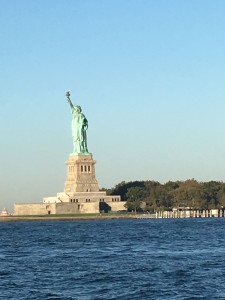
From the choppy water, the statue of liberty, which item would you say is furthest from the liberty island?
the choppy water

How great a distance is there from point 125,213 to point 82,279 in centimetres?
12536

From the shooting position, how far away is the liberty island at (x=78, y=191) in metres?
166

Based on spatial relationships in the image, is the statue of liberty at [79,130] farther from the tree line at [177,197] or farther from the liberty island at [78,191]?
the tree line at [177,197]

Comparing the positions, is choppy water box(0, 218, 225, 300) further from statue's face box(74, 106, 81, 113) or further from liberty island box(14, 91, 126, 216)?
statue's face box(74, 106, 81, 113)

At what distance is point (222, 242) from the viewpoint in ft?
236

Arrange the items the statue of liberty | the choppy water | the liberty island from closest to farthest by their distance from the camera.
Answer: the choppy water, the liberty island, the statue of liberty

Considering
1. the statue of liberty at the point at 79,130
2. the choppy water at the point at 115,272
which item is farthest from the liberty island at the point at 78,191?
the choppy water at the point at 115,272

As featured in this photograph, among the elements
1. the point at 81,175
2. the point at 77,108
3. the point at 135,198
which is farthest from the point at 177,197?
the point at 77,108

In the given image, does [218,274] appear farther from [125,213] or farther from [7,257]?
[125,213]

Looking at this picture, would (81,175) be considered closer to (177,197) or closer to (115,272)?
(177,197)

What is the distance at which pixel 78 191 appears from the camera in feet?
549

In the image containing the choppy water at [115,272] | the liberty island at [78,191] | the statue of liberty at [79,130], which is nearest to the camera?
the choppy water at [115,272]

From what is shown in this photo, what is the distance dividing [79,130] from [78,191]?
11986 millimetres

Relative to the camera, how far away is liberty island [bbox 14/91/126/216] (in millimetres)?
166250
